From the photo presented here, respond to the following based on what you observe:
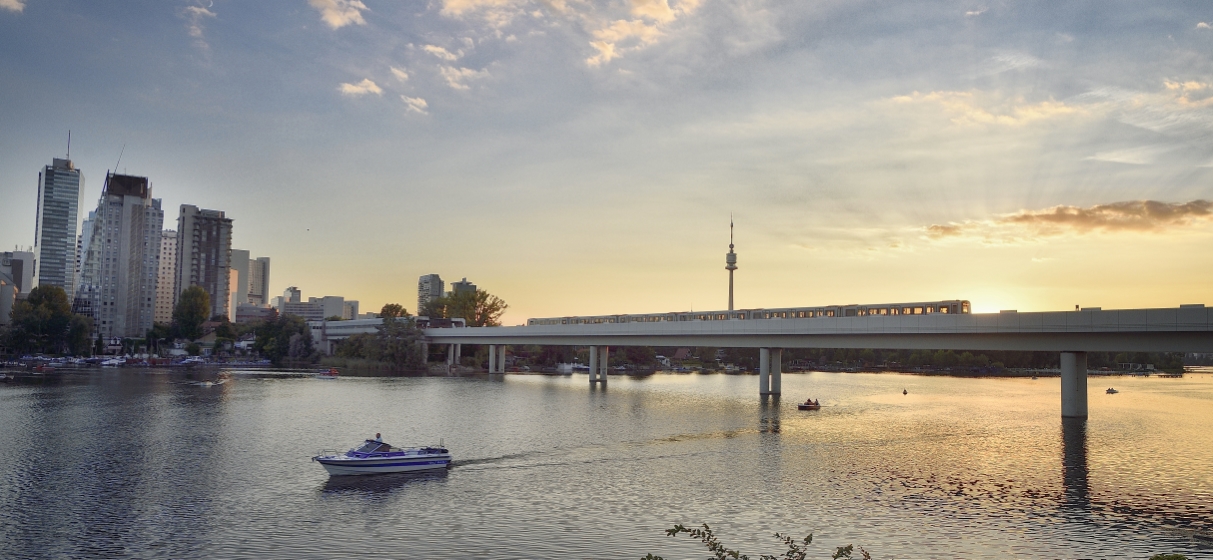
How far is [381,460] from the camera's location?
153ft

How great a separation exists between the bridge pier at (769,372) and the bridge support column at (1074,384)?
38174 mm

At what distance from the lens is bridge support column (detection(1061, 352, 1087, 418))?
73.4 metres

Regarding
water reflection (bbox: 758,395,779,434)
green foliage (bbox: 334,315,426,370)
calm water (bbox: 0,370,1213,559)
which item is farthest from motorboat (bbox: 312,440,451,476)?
green foliage (bbox: 334,315,426,370)

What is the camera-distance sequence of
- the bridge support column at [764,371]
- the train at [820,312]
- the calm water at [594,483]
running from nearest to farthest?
the calm water at [594,483] → the train at [820,312] → the bridge support column at [764,371]

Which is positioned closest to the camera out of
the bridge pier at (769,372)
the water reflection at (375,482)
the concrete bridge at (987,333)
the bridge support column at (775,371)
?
the water reflection at (375,482)

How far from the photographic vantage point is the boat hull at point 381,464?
4569cm

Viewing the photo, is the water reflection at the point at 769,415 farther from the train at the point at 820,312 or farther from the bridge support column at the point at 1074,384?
the bridge support column at the point at 1074,384

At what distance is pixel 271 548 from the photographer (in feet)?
102

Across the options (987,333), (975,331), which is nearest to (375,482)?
(975,331)

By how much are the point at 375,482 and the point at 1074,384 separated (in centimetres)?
6561

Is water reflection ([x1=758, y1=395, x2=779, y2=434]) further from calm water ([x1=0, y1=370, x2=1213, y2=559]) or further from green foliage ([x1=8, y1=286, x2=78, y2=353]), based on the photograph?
green foliage ([x1=8, y1=286, x2=78, y2=353])

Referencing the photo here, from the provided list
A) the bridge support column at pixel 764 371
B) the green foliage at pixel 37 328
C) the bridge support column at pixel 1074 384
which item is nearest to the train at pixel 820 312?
the bridge support column at pixel 764 371

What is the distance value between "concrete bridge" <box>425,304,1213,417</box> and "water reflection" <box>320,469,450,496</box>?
5235cm

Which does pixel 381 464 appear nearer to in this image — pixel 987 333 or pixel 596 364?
pixel 987 333
